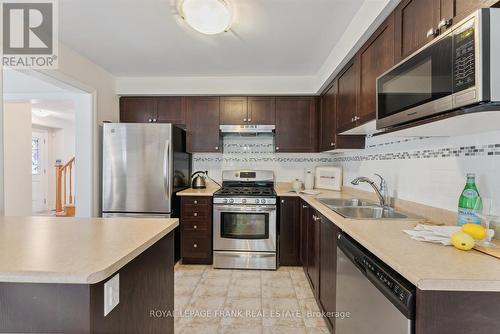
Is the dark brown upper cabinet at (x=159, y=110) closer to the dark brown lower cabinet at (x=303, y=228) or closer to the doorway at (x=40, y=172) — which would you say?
the dark brown lower cabinet at (x=303, y=228)

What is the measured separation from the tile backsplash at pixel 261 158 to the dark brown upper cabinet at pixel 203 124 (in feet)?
0.97

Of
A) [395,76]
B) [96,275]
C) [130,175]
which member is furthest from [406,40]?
[130,175]

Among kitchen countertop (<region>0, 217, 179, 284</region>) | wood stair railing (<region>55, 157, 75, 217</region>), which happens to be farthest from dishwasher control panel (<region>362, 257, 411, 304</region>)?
wood stair railing (<region>55, 157, 75, 217</region>)

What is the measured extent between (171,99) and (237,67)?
3.39ft

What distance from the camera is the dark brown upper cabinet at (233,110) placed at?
3.37m

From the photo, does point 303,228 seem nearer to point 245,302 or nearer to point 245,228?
point 245,228

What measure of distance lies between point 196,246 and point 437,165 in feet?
8.25

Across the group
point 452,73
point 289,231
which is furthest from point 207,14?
point 289,231

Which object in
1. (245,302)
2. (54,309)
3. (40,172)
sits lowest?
(245,302)

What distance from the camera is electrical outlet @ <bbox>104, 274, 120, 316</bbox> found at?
851 millimetres

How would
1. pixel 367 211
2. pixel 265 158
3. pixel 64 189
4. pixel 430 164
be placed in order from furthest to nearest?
1. pixel 64 189
2. pixel 265 158
3. pixel 367 211
4. pixel 430 164

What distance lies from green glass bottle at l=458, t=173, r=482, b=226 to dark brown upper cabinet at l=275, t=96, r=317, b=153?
7.23 feet

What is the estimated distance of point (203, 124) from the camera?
11.1 feet

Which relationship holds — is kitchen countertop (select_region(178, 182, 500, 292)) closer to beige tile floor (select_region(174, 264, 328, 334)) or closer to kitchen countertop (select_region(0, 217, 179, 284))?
kitchen countertop (select_region(0, 217, 179, 284))
